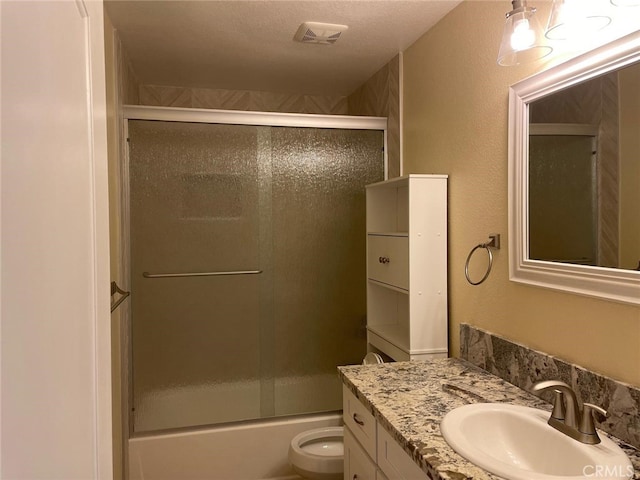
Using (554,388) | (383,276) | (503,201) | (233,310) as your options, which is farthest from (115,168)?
(554,388)

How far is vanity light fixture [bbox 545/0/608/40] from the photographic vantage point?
124 centimetres

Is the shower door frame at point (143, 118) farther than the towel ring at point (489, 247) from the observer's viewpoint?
Yes

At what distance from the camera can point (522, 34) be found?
1405mm

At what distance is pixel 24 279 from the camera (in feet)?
1.74

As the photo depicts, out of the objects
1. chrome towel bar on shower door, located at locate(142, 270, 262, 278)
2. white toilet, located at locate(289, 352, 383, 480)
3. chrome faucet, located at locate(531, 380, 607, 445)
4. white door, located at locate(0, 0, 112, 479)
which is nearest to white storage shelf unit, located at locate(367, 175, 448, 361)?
white toilet, located at locate(289, 352, 383, 480)

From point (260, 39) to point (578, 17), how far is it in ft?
4.99

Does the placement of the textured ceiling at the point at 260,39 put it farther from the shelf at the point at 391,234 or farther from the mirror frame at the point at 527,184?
the shelf at the point at 391,234

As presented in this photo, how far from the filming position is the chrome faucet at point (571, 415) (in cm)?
116

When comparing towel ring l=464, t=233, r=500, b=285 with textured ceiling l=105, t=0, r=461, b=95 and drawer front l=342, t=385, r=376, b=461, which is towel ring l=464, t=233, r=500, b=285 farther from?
textured ceiling l=105, t=0, r=461, b=95

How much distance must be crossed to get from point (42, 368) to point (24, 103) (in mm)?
320

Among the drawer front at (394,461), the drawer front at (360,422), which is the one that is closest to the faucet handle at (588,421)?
the drawer front at (394,461)

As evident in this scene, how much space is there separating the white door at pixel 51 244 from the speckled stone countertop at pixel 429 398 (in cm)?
73

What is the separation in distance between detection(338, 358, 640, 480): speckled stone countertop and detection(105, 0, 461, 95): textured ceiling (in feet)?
4.96

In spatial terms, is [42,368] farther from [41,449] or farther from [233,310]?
[233,310]
